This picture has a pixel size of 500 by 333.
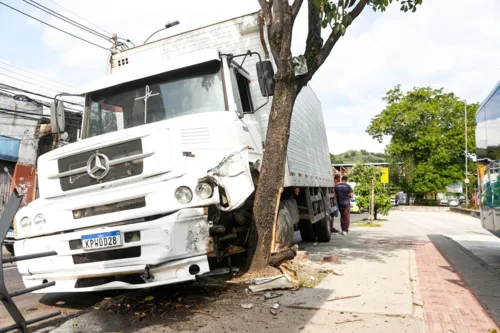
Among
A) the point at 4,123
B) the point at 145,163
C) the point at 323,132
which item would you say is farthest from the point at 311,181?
the point at 4,123

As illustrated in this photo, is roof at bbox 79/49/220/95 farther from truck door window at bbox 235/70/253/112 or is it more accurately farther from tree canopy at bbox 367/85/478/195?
tree canopy at bbox 367/85/478/195

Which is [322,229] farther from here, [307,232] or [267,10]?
[267,10]

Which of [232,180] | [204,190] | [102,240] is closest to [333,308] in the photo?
[232,180]

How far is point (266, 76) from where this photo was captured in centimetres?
582

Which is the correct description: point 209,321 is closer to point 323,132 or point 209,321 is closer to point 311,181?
point 311,181

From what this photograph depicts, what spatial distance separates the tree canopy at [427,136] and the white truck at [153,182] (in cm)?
3963

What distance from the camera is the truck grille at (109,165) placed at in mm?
4660

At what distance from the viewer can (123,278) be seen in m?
4.59

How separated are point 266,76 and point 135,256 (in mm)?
2979

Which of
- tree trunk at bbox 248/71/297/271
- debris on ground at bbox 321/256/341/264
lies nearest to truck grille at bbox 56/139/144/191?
tree trunk at bbox 248/71/297/271

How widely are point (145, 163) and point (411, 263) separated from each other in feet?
17.1

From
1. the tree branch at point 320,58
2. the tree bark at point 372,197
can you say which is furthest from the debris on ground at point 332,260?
the tree bark at point 372,197

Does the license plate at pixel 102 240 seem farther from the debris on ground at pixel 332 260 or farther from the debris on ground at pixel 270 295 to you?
the debris on ground at pixel 332 260

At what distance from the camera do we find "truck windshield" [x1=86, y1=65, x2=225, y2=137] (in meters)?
5.47
